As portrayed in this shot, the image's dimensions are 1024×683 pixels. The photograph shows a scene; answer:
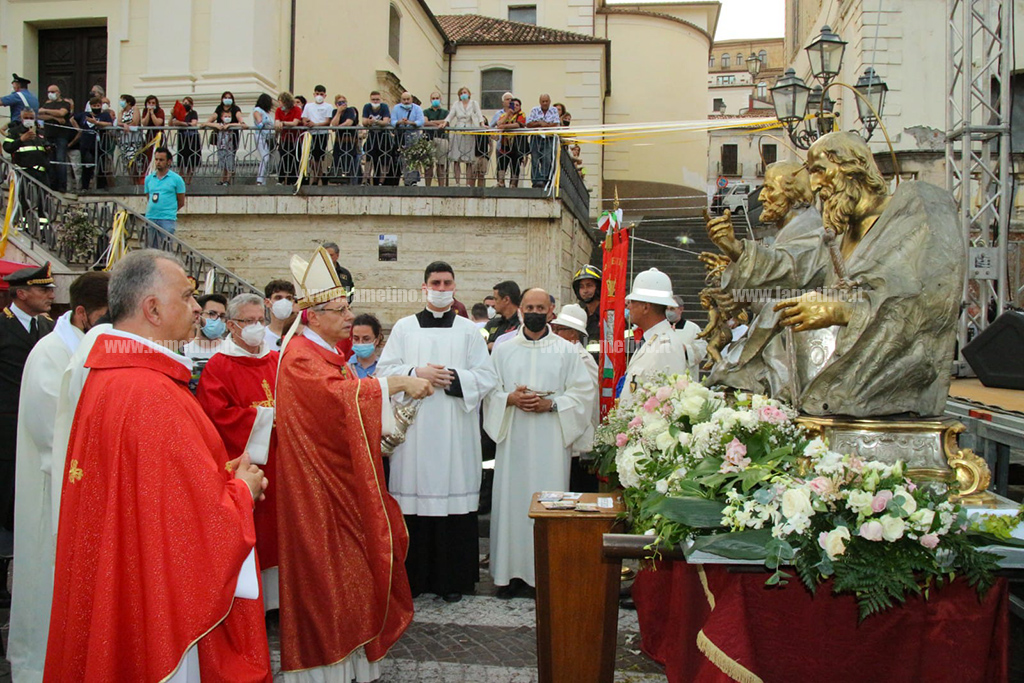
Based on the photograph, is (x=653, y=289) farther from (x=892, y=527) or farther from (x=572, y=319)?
(x=892, y=527)

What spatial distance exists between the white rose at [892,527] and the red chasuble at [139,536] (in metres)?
2.10

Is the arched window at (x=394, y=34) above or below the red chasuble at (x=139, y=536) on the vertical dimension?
above

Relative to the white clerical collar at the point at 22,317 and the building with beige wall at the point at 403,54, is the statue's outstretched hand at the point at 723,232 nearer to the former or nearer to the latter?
the white clerical collar at the point at 22,317

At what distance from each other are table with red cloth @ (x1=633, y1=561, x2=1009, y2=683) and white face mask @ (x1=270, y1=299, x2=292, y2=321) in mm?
4780

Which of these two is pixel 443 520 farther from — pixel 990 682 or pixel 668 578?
pixel 990 682

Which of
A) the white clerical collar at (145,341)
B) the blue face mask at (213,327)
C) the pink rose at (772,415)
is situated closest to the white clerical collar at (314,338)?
the white clerical collar at (145,341)

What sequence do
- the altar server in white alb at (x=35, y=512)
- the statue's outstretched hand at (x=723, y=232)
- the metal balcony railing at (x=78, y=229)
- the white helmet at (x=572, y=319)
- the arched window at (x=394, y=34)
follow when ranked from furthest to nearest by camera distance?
the arched window at (x=394, y=34)
the metal balcony railing at (x=78, y=229)
the white helmet at (x=572, y=319)
the statue's outstretched hand at (x=723, y=232)
the altar server in white alb at (x=35, y=512)

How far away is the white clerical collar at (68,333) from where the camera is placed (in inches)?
167

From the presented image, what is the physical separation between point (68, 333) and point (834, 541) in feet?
12.3

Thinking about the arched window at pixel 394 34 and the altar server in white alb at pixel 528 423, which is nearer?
the altar server in white alb at pixel 528 423

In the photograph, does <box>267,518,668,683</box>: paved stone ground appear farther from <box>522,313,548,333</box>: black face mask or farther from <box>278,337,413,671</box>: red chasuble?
<box>522,313,548,333</box>: black face mask

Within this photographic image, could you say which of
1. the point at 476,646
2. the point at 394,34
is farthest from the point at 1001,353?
the point at 394,34

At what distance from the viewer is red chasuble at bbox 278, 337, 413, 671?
4.15 m

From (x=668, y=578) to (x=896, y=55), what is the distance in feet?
63.3
